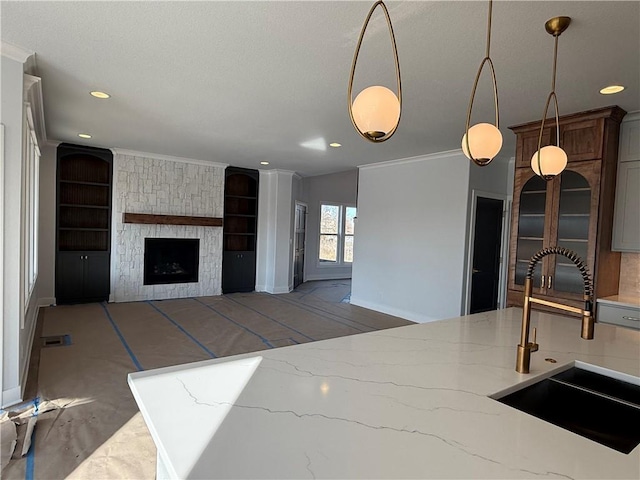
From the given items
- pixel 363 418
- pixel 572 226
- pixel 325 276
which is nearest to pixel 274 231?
pixel 325 276

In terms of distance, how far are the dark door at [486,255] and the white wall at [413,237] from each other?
1.15 ft

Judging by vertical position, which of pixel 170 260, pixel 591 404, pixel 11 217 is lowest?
pixel 170 260

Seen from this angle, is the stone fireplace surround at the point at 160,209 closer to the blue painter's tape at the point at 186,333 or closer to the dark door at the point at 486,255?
the blue painter's tape at the point at 186,333

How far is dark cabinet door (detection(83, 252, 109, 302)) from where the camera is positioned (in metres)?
6.32

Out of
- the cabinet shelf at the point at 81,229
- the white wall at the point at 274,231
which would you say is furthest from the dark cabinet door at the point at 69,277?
the white wall at the point at 274,231

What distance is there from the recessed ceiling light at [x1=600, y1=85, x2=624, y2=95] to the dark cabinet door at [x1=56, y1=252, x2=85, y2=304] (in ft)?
23.2

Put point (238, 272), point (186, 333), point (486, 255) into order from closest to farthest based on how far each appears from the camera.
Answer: point (186, 333), point (486, 255), point (238, 272)

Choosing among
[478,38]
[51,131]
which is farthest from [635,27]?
[51,131]

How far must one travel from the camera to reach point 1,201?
270 cm

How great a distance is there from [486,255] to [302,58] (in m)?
4.31

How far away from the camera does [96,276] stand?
639 cm

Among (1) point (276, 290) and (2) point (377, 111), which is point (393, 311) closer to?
(1) point (276, 290)

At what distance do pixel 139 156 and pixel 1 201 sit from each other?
13.6 feet

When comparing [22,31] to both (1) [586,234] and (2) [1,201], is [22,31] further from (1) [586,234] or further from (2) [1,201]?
(1) [586,234]
